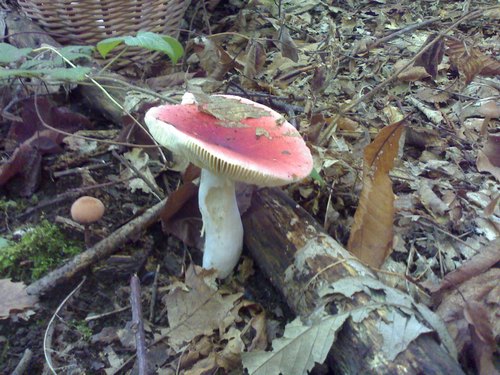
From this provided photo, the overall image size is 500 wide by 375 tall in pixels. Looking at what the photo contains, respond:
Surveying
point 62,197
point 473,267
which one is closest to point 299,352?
point 473,267

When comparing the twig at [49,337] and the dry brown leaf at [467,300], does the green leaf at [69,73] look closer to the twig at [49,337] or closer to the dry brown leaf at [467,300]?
the twig at [49,337]

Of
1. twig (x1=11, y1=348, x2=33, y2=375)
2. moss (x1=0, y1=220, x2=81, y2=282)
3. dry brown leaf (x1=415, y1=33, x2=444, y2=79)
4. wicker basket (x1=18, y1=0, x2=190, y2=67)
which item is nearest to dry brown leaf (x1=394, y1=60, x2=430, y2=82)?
dry brown leaf (x1=415, y1=33, x2=444, y2=79)

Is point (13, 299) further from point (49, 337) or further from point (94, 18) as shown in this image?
point (94, 18)

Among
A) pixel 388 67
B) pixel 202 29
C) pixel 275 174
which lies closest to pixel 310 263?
pixel 275 174

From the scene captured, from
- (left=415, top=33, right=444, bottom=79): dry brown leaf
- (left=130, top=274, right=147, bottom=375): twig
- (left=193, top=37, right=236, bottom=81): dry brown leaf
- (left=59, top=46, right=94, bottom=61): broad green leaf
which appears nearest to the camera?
(left=130, top=274, right=147, bottom=375): twig

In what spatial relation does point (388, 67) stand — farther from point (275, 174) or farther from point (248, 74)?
point (275, 174)

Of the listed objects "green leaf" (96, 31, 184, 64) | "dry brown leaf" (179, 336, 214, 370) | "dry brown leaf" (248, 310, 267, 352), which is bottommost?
"dry brown leaf" (179, 336, 214, 370)

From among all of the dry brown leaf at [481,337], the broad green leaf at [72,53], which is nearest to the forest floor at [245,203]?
the dry brown leaf at [481,337]

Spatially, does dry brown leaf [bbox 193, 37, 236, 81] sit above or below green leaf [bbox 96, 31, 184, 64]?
below

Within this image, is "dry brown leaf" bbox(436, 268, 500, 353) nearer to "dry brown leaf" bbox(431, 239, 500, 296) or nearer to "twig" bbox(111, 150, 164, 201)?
"dry brown leaf" bbox(431, 239, 500, 296)
